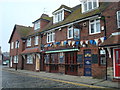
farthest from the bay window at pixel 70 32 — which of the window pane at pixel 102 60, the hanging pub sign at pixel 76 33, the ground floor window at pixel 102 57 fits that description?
the window pane at pixel 102 60

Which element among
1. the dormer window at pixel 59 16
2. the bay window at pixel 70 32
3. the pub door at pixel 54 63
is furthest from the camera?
the dormer window at pixel 59 16

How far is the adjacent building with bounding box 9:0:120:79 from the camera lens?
10906 millimetres

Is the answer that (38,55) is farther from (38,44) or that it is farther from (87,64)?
(87,64)

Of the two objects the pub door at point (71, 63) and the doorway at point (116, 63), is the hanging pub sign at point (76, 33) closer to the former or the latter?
the pub door at point (71, 63)

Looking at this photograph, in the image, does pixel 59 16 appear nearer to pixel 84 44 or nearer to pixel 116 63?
pixel 84 44

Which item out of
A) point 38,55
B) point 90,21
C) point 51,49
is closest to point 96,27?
point 90,21

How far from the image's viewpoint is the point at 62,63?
626 inches

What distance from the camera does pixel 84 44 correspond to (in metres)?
13.4

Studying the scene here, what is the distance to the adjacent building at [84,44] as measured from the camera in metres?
10.9

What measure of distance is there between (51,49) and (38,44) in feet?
12.7

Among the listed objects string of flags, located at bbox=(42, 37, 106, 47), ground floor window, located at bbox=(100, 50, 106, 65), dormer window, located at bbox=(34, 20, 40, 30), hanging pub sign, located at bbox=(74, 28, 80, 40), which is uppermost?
dormer window, located at bbox=(34, 20, 40, 30)

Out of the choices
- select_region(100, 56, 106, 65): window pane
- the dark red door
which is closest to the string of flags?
select_region(100, 56, 106, 65): window pane

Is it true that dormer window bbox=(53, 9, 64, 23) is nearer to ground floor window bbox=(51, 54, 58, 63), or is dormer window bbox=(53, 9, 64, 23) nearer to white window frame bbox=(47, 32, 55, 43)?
white window frame bbox=(47, 32, 55, 43)

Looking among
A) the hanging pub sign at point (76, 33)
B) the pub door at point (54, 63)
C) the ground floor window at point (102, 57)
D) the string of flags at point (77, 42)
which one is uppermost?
the hanging pub sign at point (76, 33)
